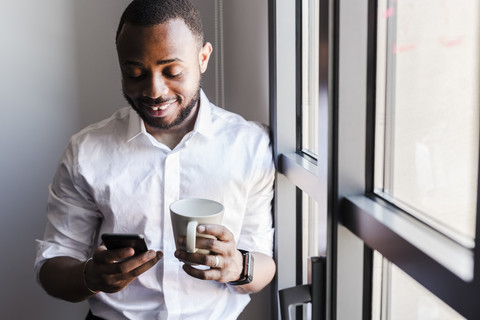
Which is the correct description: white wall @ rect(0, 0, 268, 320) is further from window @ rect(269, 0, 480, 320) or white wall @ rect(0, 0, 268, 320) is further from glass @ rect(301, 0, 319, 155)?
window @ rect(269, 0, 480, 320)

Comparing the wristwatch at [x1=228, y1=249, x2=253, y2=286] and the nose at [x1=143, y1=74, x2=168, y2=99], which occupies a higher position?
the nose at [x1=143, y1=74, x2=168, y2=99]

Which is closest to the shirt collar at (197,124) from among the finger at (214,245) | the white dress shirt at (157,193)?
the white dress shirt at (157,193)

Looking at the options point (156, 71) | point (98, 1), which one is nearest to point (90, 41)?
point (98, 1)

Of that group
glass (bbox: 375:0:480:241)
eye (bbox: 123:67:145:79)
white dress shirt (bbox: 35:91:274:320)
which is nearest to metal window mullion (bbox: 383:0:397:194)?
glass (bbox: 375:0:480:241)

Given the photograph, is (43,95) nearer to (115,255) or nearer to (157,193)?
(157,193)

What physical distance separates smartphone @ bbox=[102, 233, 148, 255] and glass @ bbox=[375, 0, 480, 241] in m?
0.47

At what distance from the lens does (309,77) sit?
1.28m

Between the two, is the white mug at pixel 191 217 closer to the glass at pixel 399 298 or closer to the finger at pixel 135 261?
the finger at pixel 135 261

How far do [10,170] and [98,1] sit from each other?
25.6 inches

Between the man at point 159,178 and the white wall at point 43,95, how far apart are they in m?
0.31

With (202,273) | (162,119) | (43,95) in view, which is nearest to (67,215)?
(162,119)

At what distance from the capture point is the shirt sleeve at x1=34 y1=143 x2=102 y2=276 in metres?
1.27

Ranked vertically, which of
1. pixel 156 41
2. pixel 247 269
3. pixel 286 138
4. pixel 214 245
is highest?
pixel 156 41

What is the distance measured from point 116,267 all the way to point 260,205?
1.42ft
